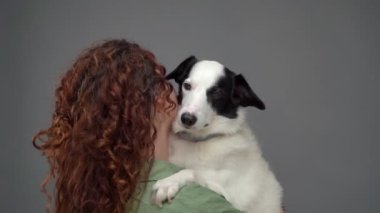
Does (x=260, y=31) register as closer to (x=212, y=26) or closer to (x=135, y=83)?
(x=212, y=26)

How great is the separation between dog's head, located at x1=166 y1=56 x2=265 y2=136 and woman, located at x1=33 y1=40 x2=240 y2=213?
308mm

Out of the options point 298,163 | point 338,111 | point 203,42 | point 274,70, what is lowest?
point 298,163

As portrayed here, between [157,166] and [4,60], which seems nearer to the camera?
[157,166]

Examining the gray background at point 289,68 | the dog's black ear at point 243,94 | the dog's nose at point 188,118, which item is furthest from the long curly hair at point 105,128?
the gray background at point 289,68

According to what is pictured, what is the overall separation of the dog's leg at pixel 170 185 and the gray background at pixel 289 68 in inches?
44.4

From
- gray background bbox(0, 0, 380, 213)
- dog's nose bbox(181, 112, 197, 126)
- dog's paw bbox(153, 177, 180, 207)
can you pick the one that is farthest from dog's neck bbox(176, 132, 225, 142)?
gray background bbox(0, 0, 380, 213)

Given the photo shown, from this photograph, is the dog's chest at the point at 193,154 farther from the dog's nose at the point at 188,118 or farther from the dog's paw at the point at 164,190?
the dog's paw at the point at 164,190

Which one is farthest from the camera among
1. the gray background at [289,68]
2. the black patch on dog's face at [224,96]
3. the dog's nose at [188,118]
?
the gray background at [289,68]

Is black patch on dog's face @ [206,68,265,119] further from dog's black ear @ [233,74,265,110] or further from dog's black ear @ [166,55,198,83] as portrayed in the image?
dog's black ear @ [166,55,198,83]

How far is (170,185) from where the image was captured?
4.81ft

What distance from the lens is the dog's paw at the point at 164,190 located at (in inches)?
54.4

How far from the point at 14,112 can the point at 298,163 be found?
5.23 ft

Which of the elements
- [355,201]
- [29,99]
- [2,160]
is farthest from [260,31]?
[2,160]

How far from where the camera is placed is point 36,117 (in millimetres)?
2621
